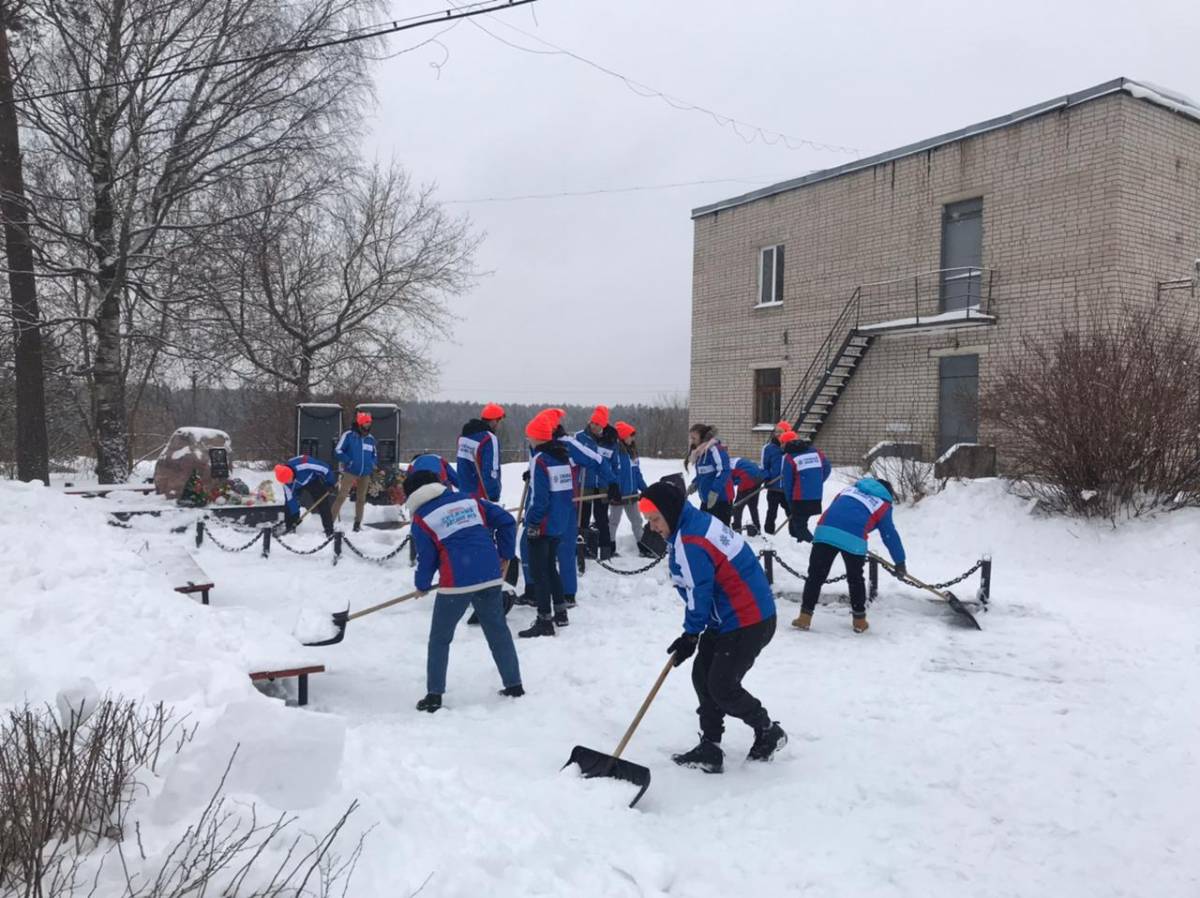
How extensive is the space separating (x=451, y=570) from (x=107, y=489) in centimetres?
1137

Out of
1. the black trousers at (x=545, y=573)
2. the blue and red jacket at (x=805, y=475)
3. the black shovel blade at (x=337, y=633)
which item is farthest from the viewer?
the blue and red jacket at (x=805, y=475)

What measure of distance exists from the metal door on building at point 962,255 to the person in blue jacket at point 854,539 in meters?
10.3

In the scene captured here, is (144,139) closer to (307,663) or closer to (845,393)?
(307,663)

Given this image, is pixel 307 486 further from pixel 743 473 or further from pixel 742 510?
pixel 742 510

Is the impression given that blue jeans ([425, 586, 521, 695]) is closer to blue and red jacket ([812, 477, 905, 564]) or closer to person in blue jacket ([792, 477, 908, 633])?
person in blue jacket ([792, 477, 908, 633])

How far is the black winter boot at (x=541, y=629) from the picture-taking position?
7.18m

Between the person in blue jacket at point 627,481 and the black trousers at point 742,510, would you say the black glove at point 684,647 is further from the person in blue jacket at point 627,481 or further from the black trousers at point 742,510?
the black trousers at point 742,510

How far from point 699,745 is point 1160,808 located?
2.29 metres

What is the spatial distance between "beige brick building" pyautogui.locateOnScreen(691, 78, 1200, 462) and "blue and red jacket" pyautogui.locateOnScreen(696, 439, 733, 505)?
19.2ft

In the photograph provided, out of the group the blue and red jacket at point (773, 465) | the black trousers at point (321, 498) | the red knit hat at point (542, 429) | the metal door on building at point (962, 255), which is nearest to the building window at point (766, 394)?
the metal door on building at point (962, 255)

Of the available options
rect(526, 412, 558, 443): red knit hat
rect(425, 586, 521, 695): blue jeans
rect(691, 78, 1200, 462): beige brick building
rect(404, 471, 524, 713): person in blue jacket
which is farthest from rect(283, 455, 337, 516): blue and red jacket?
rect(691, 78, 1200, 462): beige brick building

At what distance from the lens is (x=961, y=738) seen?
16.2ft

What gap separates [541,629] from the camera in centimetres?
718

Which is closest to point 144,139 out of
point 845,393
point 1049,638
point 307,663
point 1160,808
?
point 307,663
